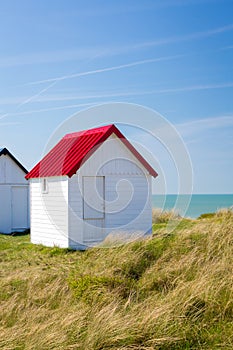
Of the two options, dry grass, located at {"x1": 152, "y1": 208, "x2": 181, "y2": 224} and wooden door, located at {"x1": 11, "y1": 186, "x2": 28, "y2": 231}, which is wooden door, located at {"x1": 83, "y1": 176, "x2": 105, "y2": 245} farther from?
wooden door, located at {"x1": 11, "y1": 186, "x2": 28, "y2": 231}

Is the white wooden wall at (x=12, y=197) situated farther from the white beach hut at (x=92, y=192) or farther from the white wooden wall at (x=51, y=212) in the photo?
the white beach hut at (x=92, y=192)

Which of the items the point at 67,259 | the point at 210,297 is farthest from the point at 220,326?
the point at 67,259

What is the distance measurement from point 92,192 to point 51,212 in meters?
1.65

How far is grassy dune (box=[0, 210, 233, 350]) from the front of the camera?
20.5 ft

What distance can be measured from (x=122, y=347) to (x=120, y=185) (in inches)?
457

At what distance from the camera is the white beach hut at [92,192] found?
1650cm

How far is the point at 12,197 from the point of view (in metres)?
25.2

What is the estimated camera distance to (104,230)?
55.9 ft

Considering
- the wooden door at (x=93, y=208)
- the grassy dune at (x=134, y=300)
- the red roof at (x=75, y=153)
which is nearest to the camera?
the grassy dune at (x=134, y=300)

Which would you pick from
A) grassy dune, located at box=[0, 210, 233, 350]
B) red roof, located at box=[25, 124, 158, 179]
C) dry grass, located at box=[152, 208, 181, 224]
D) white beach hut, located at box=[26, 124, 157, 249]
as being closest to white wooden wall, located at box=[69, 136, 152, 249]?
white beach hut, located at box=[26, 124, 157, 249]

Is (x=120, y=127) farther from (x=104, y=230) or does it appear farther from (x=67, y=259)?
(x=67, y=259)

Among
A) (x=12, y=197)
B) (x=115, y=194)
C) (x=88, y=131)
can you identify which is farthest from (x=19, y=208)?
(x=115, y=194)

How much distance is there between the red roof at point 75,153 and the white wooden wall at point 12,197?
6.26 meters

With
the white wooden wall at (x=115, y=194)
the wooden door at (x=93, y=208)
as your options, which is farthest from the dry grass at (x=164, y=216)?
the wooden door at (x=93, y=208)
